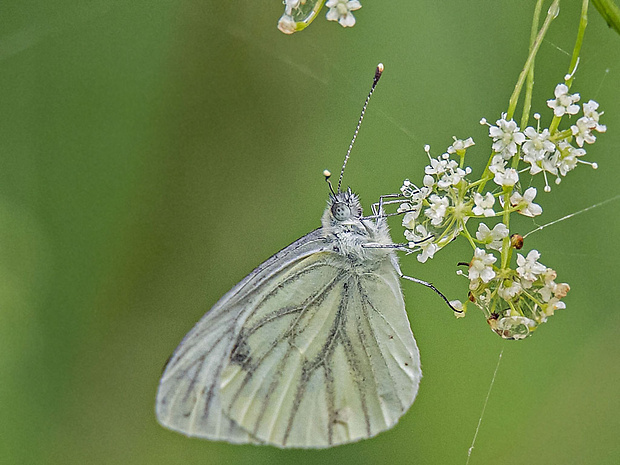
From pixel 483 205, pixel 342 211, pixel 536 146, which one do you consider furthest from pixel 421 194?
pixel 342 211

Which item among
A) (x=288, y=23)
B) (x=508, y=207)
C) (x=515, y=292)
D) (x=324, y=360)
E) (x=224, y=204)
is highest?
(x=224, y=204)

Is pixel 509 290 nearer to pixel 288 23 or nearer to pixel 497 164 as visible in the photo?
pixel 497 164

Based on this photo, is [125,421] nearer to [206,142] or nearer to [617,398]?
[206,142]

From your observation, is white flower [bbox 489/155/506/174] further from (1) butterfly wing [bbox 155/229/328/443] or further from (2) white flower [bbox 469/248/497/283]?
(1) butterfly wing [bbox 155/229/328/443]

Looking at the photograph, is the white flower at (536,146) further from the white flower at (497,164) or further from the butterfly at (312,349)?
the butterfly at (312,349)

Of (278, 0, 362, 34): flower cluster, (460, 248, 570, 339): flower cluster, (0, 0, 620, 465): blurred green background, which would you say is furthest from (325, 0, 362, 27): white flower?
(0, 0, 620, 465): blurred green background
